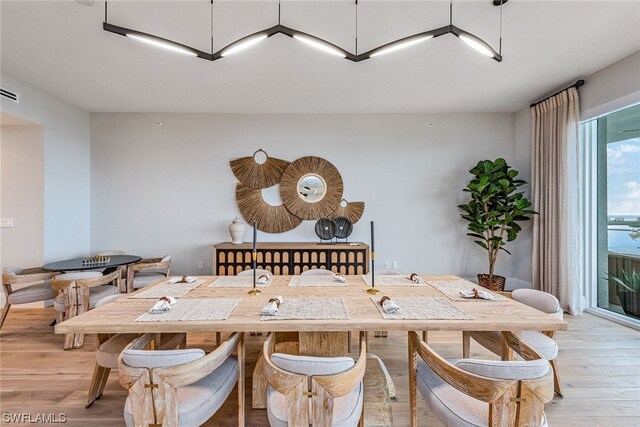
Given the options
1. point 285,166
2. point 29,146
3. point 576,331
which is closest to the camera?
point 576,331

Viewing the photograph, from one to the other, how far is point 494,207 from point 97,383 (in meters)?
4.65

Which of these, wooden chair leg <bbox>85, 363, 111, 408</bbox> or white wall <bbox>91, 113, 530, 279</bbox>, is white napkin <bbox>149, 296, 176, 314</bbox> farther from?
white wall <bbox>91, 113, 530, 279</bbox>

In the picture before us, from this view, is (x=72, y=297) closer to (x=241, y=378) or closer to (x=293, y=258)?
(x=241, y=378)

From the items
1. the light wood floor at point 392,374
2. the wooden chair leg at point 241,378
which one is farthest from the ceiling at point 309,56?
the light wood floor at point 392,374

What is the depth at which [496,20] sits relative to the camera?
2361mm

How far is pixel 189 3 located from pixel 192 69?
3.46 ft

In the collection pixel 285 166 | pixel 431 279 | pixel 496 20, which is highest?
pixel 496 20

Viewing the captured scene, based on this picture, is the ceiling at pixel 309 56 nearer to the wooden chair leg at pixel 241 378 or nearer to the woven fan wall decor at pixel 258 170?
the woven fan wall decor at pixel 258 170

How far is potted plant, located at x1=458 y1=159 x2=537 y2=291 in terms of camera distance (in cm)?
398

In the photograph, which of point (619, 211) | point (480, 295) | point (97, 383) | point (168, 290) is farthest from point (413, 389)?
point (619, 211)

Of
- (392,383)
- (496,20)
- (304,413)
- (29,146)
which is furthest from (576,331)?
(29,146)

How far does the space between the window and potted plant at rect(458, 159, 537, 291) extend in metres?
0.76

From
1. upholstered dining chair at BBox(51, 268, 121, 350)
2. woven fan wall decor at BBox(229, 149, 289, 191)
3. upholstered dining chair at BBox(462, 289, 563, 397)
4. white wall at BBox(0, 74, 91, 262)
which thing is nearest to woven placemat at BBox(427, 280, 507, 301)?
upholstered dining chair at BBox(462, 289, 563, 397)

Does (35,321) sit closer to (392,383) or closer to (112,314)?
(112,314)
